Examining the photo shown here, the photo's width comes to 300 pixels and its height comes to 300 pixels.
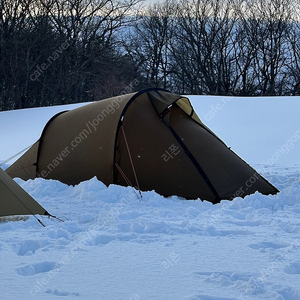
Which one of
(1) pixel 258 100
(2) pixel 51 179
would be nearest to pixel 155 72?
(1) pixel 258 100

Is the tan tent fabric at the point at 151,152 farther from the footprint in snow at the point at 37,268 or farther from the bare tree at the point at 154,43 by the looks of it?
the bare tree at the point at 154,43

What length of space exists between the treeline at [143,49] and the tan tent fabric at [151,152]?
22.3 meters

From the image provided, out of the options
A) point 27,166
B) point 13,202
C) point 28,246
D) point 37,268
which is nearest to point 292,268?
point 37,268

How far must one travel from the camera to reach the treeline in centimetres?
2853

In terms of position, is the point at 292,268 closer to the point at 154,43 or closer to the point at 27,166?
the point at 27,166

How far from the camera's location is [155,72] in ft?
114

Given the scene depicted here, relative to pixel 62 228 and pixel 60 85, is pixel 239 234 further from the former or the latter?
pixel 60 85

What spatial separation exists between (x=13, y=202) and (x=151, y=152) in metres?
2.25

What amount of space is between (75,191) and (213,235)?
2.41m

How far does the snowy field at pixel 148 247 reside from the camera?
293 cm

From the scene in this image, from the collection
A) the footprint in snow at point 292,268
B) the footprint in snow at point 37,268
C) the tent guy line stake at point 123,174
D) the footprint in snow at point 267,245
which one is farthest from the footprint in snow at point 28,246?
the tent guy line stake at point 123,174

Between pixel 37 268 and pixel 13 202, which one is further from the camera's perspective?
pixel 13 202

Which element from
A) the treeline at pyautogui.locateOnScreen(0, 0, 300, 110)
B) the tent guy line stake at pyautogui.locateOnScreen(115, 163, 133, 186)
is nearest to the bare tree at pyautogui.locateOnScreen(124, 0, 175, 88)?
the treeline at pyautogui.locateOnScreen(0, 0, 300, 110)

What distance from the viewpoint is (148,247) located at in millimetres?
3855
